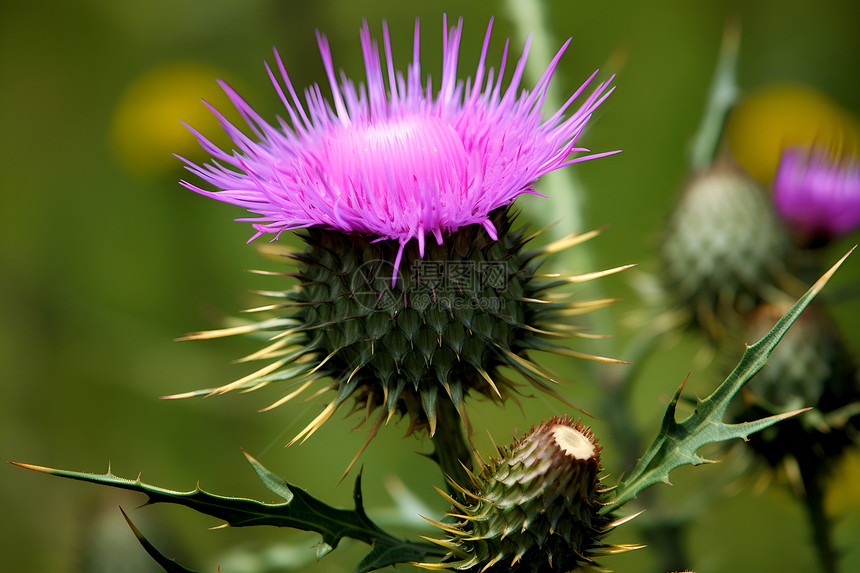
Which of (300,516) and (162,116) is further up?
(162,116)

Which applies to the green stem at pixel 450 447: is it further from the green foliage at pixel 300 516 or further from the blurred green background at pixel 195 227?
the blurred green background at pixel 195 227

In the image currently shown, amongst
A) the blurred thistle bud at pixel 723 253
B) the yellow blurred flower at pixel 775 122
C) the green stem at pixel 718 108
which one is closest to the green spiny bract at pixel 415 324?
the blurred thistle bud at pixel 723 253

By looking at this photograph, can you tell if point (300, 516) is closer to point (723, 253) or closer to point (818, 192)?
point (723, 253)

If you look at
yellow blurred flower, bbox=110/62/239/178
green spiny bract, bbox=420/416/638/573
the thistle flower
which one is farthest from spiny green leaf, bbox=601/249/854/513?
yellow blurred flower, bbox=110/62/239/178

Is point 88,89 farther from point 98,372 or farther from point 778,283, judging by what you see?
point 778,283

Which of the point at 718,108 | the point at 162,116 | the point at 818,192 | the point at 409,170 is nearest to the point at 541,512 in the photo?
the point at 409,170

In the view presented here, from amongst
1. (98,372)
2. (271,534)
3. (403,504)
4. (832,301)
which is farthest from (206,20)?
(832,301)
